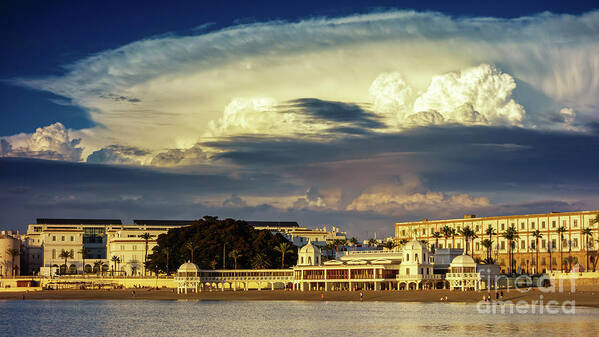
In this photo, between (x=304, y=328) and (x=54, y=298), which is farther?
(x=54, y=298)

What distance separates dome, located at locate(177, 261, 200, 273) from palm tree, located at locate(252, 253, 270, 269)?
13.0m

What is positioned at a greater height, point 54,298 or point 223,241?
point 223,241

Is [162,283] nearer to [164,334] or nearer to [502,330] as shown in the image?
[164,334]

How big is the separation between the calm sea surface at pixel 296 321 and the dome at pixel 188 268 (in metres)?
36.3

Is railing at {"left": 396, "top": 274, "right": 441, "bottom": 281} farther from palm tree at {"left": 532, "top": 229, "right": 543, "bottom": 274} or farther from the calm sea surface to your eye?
palm tree at {"left": 532, "top": 229, "right": 543, "bottom": 274}

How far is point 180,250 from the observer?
186000mm

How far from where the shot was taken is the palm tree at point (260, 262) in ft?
594

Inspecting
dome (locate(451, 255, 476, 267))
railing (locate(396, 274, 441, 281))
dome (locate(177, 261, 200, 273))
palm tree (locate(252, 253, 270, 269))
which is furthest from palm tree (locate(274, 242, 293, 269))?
dome (locate(451, 255, 476, 267))

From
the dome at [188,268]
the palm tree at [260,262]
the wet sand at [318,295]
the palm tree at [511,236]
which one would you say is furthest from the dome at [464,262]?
the dome at [188,268]

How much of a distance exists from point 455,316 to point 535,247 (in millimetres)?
100463

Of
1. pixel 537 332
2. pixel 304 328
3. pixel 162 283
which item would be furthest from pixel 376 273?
pixel 537 332

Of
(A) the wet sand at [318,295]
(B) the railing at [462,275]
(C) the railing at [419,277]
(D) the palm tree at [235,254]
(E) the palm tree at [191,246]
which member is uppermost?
(E) the palm tree at [191,246]

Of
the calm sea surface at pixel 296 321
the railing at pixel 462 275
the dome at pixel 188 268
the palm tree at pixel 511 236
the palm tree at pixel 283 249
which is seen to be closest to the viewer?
the calm sea surface at pixel 296 321

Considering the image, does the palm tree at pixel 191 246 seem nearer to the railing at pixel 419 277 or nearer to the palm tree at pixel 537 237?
the railing at pixel 419 277
